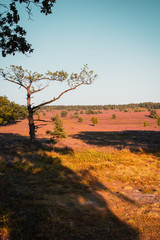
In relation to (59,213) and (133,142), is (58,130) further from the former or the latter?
(59,213)

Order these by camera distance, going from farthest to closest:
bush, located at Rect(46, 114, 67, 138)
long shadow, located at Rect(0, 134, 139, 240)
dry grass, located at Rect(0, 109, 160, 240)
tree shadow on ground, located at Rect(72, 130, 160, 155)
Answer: bush, located at Rect(46, 114, 67, 138) → tree shadow on ground, located at Rect(72, 130, 160, 155) → dry grass, located at Rect(0, 109, 160, 240) → long shadow, located at Rect(0, 134, 139, 240)

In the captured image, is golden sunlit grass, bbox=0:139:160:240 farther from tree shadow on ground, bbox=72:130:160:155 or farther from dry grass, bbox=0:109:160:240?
tree shadow on ground, bbox=72:130:160:155

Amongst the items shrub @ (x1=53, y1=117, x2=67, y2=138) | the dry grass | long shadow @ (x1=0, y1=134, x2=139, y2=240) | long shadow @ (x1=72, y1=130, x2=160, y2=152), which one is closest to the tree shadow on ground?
long shadow @ (x1=72, y1=130, x2=160, y2=152)

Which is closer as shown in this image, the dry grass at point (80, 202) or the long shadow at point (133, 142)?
the dry grass at point (80, 202)

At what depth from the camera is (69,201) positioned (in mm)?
5367

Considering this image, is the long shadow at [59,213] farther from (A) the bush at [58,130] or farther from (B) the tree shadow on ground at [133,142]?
(A) the bush at [58,130]

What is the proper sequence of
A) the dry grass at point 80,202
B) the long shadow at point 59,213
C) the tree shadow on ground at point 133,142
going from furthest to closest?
the tree shadow on ground at point 133,142 < the dry grass at point 80,202 < the long shadow at point 59,213

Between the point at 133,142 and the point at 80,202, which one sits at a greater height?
the point at 80,202

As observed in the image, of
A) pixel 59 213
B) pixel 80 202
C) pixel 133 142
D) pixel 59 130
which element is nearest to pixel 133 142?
pixel 133 142

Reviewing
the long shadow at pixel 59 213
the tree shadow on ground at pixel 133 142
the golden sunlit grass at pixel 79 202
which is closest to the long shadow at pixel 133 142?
the tree shadow on ground at pixel 133 142

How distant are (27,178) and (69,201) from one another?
10.8 ft

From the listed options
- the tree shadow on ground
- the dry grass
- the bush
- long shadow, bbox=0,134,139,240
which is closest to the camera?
long shadow, bbox=0,134,139,240

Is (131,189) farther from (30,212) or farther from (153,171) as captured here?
(30,212)

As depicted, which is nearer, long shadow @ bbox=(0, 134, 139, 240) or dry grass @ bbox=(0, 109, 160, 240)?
long shadow @ bbox=(0, 134, 139, 240)
